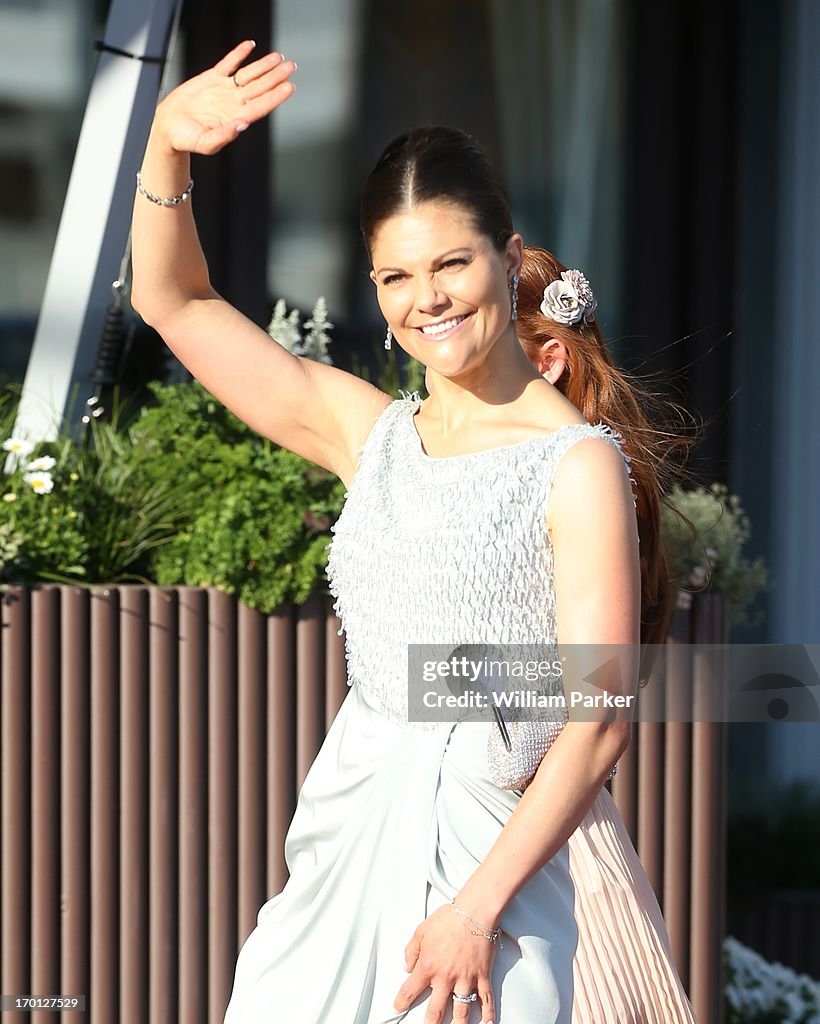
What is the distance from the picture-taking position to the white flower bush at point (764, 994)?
3436 mm

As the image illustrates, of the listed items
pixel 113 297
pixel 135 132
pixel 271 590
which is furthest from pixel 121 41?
pixel 271 590

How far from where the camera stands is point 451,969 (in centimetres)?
149

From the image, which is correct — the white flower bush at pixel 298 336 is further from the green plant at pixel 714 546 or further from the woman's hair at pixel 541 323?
the woman's hair at pixel 541 323

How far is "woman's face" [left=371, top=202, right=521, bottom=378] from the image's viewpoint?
5.09 feet

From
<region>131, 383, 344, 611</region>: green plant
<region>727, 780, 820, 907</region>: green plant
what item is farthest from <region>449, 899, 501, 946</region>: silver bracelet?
<region>727, 780, 820, 907</region>: green plant

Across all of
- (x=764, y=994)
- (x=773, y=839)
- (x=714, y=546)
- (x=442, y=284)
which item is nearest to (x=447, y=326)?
(x=442, y=284)

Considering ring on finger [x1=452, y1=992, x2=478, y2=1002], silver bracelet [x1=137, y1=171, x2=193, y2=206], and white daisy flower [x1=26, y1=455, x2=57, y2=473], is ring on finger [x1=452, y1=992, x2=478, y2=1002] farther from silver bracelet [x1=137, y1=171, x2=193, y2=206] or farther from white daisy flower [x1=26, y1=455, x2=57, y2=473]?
white daisy flower [x1=26, y1=455, x2=57, y2=473]

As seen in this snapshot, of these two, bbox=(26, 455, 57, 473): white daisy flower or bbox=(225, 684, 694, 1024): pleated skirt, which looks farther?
bbox=(26, 455, 57, 473): white daisy flower

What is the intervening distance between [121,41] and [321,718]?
1.87 metres

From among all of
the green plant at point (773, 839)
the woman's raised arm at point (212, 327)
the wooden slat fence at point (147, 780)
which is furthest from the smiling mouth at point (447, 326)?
the green plant at point (773, 839)

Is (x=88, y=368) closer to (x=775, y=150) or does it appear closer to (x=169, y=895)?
(x=169, y=895)

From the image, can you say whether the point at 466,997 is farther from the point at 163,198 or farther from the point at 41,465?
the point at 41,465

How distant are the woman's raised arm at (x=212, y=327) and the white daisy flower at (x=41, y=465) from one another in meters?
1.15

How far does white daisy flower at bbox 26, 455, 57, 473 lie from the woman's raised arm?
1148 mm
